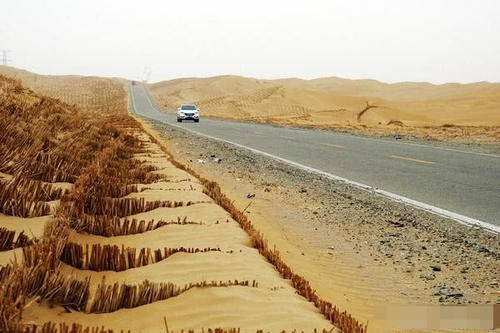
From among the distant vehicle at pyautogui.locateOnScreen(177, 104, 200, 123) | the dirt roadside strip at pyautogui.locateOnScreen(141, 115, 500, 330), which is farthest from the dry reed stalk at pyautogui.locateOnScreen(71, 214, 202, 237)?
the distant vehicle at pyautogui.locateOnScreen(177, 104, 200, 123)

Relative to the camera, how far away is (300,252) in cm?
555

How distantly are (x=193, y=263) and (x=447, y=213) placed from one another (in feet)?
15.0

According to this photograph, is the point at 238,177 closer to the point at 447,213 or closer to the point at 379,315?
the point at 447,213

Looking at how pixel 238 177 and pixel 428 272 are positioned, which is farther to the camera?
pixel 238 177

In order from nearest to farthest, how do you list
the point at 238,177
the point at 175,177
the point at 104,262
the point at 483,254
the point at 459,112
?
the point at 104,262
the point at 483,254
the point at 175,177
the point at 238,177
the point at 459,112

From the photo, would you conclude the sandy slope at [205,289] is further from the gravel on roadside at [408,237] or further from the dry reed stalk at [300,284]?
the gravel on roadside at [408,237]

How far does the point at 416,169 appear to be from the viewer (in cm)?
1212

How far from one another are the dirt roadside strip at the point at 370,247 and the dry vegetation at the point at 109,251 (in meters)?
0.56

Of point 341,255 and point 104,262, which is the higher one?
point 104,262

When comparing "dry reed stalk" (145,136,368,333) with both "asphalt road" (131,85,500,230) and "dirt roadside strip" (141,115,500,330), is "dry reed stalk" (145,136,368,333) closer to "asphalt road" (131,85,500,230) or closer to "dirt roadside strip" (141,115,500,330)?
"dirt roadside strip" (141,115,500,330)

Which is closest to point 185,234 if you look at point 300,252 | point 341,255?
point 300,252

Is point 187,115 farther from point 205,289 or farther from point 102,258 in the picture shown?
Answer: point 205,289

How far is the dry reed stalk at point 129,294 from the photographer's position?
9.82 feet

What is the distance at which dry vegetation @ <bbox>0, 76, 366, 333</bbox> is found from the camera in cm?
287
